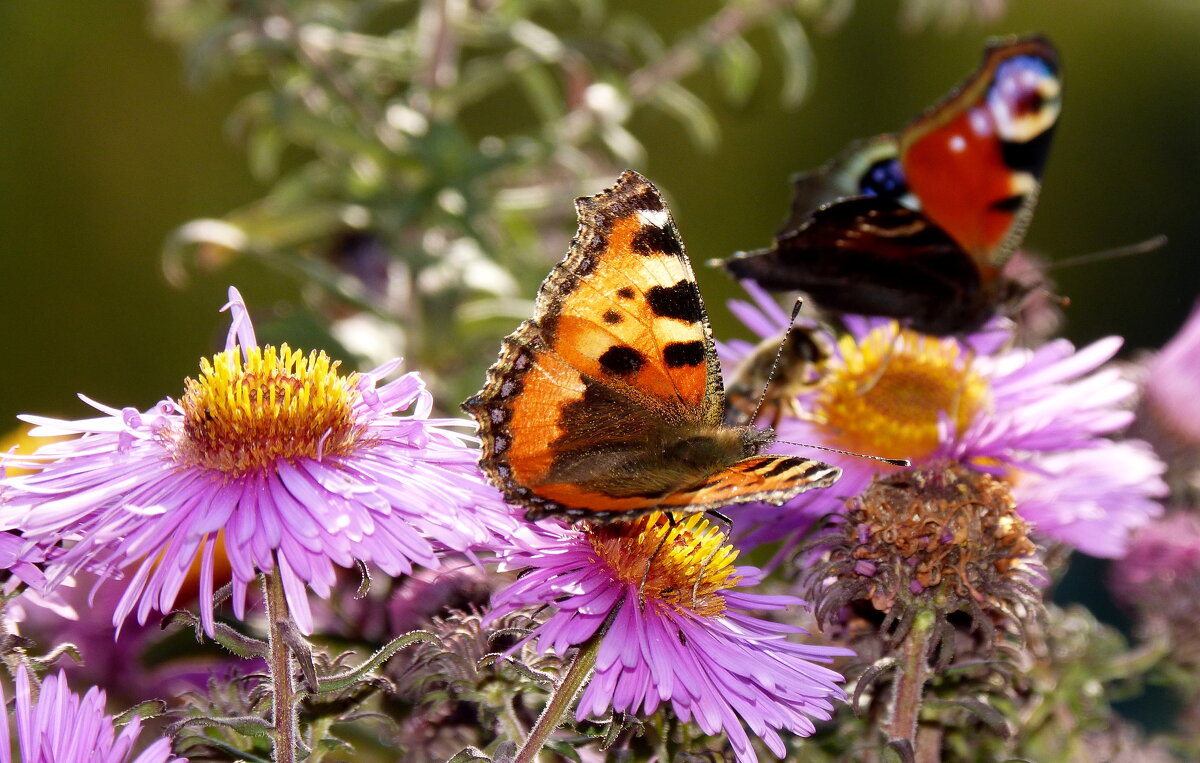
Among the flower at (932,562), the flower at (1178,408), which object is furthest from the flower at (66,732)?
the flower at (1178,408)

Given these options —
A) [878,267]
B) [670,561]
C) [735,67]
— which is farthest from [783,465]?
[735,67]

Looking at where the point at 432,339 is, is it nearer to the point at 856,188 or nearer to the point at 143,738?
the point at 856,188

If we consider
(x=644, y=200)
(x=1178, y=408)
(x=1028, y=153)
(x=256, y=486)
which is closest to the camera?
(x=256, y=486)

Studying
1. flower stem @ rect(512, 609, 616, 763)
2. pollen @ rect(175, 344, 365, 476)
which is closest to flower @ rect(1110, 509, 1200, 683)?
flower stem @ rect(512, 609, 616, 763)

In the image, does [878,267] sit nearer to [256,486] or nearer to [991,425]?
[991,425]

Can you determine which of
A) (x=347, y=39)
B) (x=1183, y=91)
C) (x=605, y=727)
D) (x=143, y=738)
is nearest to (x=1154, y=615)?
(x=605, y=727)
